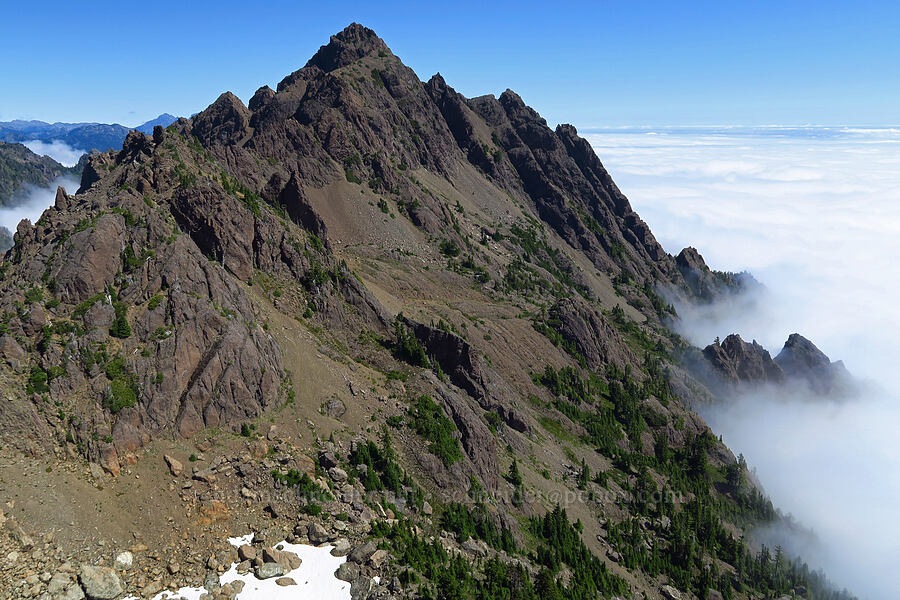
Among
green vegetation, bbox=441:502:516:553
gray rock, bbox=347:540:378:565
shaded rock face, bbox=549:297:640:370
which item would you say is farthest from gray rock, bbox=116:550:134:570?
shaded rock face, bbox=549:297:640:370

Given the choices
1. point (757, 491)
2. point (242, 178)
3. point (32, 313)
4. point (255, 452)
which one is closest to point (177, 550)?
point (255, 452)

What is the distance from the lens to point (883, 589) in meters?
165

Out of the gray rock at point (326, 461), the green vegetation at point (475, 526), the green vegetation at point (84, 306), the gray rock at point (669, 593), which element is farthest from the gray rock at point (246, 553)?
the gray rock at point (669, 593)

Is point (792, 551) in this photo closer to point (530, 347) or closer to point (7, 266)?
point (530, 347)

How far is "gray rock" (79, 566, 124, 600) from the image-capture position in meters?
43.1

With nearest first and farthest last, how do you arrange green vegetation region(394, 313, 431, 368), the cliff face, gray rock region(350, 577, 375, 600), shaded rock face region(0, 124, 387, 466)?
1. gray rock region(350, 577, 375, 600)
2. shaded rock face region(0, 124, 387, 466)
3. the cliff face
4. green vegetation region(394, 313, 431, 368)

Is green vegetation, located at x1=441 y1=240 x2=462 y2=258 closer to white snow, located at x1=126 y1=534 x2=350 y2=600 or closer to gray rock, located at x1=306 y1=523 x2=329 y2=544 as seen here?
gray rock, located at x1=306 y1=523 x2=329 y2=544

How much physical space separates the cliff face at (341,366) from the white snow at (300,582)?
12.3 feet

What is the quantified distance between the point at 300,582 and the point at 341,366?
135ft

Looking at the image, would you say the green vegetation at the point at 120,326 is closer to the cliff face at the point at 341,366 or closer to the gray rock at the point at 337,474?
the cliff face at the point at 341,366

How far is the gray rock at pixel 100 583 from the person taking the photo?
1698 inches

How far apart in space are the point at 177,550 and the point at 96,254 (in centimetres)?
3968

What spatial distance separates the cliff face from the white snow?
Answer: 3736 millimetres

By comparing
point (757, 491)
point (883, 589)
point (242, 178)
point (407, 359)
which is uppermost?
point (242, 178)
